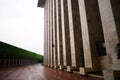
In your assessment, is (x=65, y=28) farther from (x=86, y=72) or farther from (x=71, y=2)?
(x=86, y=72)

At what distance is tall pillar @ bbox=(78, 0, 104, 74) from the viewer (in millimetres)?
6176

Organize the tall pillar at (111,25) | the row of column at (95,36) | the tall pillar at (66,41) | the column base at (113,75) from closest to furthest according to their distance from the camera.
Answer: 1. the column base at (113,75)
2. the tall pillar at (111,25)
3. the row of column at (95,36)
4. the tall pillar at (66,41)

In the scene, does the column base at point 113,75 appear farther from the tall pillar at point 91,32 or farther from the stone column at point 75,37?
the stone column at point 75,37

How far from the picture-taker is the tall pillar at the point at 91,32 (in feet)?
20.3

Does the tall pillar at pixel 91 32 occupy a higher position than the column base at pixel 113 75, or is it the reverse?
the tall pillar at pixel 91 32

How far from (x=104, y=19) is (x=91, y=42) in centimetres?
160

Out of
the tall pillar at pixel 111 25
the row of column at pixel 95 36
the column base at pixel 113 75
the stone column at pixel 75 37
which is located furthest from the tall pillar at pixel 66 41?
the column base at pixel 113 75

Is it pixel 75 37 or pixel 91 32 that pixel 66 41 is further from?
pixel 91 32

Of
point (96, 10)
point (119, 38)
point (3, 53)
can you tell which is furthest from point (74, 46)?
point (3, 53)

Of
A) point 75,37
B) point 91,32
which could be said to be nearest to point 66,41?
point 75,37

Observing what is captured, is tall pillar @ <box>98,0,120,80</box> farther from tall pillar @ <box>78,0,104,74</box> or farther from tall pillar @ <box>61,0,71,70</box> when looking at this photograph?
→ tall pillar @ <box>61,0,71,70</box>

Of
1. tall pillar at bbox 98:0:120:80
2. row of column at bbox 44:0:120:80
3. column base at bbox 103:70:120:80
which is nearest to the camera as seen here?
column base at bbox 103:70:120:80

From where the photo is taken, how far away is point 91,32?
6535 mm

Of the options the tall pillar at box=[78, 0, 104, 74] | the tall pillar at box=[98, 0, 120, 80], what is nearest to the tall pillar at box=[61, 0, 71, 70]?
the tall pillar at box=[78, 0, 104, 74]
